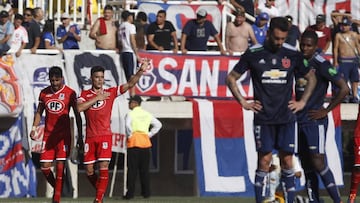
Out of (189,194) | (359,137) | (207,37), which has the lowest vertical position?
(189,194)

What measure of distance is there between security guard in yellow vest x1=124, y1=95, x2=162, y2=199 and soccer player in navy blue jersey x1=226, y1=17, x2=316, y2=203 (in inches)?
336

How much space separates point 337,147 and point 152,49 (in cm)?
Result: 442

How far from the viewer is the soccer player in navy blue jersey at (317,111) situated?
15.4m

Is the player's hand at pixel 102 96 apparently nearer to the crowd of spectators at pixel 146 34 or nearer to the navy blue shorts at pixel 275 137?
Result: the navy blue shorts at pixel 275 137

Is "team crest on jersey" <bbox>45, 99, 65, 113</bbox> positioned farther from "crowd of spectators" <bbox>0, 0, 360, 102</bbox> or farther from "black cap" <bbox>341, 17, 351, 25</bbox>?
"black cap" <bbox>341, 17, 351, 25</bbox>

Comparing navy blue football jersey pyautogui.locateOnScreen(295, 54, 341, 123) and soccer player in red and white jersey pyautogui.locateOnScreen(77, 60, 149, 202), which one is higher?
navy blue football jersey pyautogui.locateOnScreen(295, 54, 341, 123)

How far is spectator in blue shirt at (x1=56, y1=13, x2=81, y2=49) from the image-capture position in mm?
26625

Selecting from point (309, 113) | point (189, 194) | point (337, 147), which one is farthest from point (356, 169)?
point (189, 194)

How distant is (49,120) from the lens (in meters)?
18.5

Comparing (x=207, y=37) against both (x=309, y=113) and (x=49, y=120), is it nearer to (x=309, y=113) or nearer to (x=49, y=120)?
(x=49, y=120)

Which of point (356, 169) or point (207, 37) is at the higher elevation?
point (207, 37)

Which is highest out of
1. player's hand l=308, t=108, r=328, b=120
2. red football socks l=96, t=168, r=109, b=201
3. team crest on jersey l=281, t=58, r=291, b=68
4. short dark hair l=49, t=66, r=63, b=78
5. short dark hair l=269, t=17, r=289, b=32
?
short dark hair l=269, t=17, r=289, b=32

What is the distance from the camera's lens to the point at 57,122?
1848 cm

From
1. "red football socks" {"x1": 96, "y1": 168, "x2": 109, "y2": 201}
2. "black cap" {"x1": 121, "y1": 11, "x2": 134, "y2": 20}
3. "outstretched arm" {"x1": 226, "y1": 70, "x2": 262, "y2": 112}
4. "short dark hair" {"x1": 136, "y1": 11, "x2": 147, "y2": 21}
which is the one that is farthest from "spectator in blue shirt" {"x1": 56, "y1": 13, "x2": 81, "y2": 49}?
"outstretched arm" {"x1": 226, "y1": 70, "x2": 262, "y2": 112}
